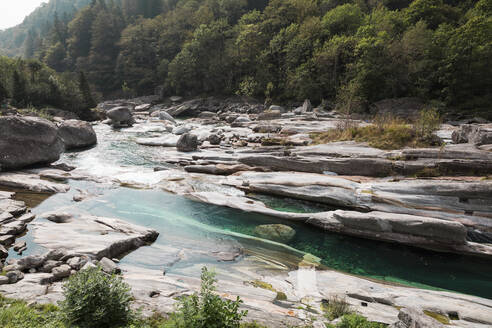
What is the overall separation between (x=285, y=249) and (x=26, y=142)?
18.7 metres

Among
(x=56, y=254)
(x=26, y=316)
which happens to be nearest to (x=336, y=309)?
(x=26, y=316)

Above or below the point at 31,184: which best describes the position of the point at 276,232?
below

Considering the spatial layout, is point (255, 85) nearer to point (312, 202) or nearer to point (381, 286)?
point (312, 202)

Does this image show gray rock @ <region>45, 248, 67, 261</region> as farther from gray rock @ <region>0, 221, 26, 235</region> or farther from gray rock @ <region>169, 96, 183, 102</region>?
gray rock @ <region>169, 96, 183, 102</region>

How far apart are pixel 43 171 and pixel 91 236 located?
11.4 meters

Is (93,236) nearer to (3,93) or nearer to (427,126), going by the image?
(427,126)

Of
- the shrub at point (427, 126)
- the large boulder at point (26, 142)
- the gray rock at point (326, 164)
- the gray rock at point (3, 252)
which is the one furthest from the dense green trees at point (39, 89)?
the shrub at point (427, 126)

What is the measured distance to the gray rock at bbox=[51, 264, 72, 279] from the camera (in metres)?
6.89

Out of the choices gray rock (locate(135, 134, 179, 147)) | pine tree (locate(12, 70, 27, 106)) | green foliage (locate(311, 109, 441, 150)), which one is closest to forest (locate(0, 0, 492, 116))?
pine tree (locate(12, 70, 27, 106))

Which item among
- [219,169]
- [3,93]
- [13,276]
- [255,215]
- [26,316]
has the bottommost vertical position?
[255,215]

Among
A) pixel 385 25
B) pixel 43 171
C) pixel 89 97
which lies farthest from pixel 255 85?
pixel 43 171

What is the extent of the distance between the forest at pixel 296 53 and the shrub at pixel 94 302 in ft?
73.5

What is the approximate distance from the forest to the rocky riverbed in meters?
10.5

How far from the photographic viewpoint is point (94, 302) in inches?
183
